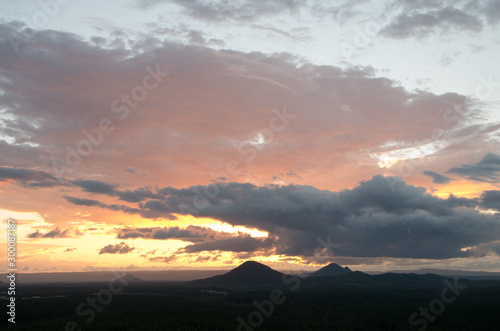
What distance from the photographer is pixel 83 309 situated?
170875mm

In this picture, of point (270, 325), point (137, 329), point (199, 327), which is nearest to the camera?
point (137, 329)

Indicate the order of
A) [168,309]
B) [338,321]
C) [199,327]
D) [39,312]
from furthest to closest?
[168,309] < [39,312] < [338,321] < [199,327]

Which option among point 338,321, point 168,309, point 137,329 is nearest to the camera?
point 137,329

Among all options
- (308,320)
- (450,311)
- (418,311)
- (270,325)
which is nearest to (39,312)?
(270,325)

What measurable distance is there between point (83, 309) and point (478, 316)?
163 metres

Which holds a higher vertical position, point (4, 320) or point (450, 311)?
point (4, 320)

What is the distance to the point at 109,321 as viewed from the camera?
133m

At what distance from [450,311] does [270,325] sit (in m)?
80.8

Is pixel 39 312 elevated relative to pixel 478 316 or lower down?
elevated

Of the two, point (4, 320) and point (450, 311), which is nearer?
point (4, 320)

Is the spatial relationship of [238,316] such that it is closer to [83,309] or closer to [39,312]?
[83,309]

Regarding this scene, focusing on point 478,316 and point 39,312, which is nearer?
point 478,316

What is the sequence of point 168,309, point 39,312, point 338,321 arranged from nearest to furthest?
point 338,321, point 39,312, point 168,309

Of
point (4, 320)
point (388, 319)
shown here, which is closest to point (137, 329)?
point (4, 320)
